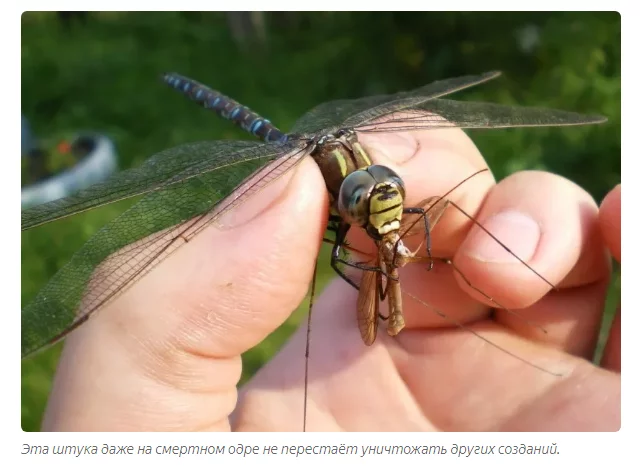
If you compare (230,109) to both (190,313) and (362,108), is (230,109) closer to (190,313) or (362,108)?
(362,108)

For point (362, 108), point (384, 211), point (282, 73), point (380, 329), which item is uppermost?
point (362, 108)

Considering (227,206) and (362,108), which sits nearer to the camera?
(227,206)

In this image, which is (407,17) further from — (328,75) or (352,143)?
(352,143)

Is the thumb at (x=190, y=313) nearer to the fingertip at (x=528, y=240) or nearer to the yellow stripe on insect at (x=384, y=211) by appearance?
→ the yellow stripe on insect at (x=384, y=211)

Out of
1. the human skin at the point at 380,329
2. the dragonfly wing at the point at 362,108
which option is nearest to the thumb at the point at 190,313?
the human skin at the point at 380,329

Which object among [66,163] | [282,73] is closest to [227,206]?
[66,163]

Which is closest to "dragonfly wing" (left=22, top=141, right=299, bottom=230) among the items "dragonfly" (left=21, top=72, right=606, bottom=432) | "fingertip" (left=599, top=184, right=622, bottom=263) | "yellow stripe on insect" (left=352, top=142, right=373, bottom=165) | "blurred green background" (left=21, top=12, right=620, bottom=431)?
"dragonfly" (left=21, top=72, right=606, bottom=432)
